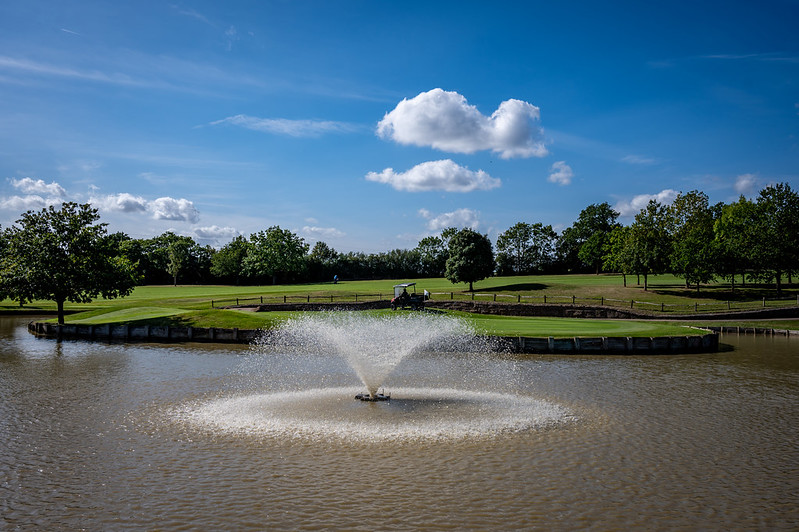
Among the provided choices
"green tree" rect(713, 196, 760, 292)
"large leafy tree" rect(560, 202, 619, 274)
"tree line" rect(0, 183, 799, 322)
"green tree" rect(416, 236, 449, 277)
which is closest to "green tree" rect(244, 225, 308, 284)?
"tree line" rect(0, 183, 799, 322)

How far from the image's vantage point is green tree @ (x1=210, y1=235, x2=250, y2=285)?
379 feet

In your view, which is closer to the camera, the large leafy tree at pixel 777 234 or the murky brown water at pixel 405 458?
the murky brown water at pixel 405 458

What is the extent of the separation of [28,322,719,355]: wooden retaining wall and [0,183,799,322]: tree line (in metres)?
3.91

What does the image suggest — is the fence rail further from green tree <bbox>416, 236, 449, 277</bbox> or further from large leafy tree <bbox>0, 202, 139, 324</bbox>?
green tree <bbox>416, 236, 449, 277</bbox>

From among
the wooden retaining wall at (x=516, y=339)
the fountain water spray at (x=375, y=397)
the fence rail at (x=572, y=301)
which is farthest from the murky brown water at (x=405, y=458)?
the fence rail at (x=572, y=301)

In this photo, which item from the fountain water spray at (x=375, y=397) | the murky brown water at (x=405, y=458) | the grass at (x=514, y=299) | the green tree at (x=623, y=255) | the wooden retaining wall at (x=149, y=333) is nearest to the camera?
the murky brown water at (x=405, y=458)

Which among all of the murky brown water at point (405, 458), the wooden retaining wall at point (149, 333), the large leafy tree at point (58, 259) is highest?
the large leafy tree at point (58, 259)

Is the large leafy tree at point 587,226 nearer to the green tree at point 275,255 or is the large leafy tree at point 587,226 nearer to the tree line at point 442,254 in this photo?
the tree line at point 442,254

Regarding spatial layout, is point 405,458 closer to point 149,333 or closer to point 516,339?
point 516,339

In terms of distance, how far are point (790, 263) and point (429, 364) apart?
56981 mm

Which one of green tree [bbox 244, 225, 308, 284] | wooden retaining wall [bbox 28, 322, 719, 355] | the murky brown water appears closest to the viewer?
the murky brown water

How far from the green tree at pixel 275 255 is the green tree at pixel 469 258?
1884 inches

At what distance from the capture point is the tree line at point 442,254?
3947 cm

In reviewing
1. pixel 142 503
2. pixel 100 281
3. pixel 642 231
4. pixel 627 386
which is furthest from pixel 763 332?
pixel 100 281
